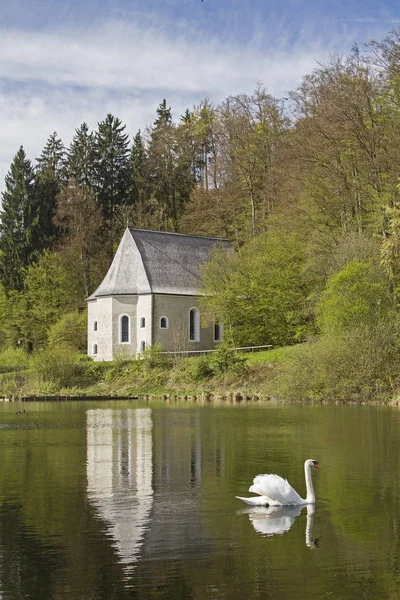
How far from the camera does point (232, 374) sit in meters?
45.8

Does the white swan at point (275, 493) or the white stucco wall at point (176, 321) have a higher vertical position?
the white stucco wall at point (176, 321)

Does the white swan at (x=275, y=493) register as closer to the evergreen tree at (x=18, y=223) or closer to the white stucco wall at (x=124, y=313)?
the white stucco wall at (x=124, y=313)

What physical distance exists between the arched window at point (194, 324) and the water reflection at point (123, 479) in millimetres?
32266

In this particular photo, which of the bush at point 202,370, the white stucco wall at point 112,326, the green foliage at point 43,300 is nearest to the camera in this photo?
the bush at point 202,370

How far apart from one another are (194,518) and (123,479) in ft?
13.4

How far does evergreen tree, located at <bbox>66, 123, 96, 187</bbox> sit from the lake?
60647 millimetres

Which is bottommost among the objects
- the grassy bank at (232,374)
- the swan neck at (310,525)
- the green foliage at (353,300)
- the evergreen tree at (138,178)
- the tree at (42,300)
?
the swan neck at (310,525)

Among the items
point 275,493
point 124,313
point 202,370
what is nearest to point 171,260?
point 124,313

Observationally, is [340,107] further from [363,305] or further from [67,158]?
[67,158]

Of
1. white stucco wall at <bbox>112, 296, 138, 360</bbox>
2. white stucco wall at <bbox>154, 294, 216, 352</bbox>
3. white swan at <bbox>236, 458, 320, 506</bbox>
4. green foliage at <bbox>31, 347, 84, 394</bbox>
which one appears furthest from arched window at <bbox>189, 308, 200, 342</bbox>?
white swan at <bbox>236, 458, 320, 506</bbox>

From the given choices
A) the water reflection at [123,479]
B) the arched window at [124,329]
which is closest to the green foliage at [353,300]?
the water reflection at [123,479]

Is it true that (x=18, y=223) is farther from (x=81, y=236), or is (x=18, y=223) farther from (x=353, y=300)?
(x=353, y=300)

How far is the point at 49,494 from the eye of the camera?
1512 cm

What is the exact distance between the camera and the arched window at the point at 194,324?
62.2m
